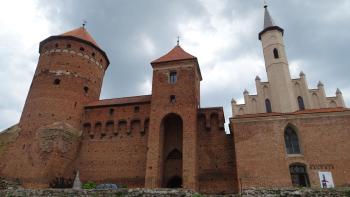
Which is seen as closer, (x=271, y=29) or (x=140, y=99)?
(x=140, y=99)

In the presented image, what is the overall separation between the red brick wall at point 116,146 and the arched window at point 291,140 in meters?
9.71

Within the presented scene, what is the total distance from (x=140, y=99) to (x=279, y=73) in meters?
13.8

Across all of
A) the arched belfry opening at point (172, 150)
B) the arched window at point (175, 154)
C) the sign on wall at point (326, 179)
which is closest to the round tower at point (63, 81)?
the arched belfry opening at point (172, 150)

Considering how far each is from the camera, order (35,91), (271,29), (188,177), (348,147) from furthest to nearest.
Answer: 1. (271,29)
2. (35,91)
3. (188,177)
4. (348,147)

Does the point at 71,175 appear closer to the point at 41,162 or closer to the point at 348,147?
the point at 41,162

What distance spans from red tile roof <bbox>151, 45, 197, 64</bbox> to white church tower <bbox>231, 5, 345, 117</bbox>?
680 centimetres

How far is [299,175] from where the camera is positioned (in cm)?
1745

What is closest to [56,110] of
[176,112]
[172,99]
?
[172,99]

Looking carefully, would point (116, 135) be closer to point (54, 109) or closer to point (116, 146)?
point (116, 146)

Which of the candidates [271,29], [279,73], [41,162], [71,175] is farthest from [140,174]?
[271,29]

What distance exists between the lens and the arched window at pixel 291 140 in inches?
714

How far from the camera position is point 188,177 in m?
18.5

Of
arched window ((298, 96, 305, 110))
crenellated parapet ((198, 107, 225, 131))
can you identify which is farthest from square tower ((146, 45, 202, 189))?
arched window ((298, 96, 305, 110))

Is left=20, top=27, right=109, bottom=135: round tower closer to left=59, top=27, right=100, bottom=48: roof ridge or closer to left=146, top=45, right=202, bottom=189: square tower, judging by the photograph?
left=59, top=27, right=100, bottom=48: roof ridge
